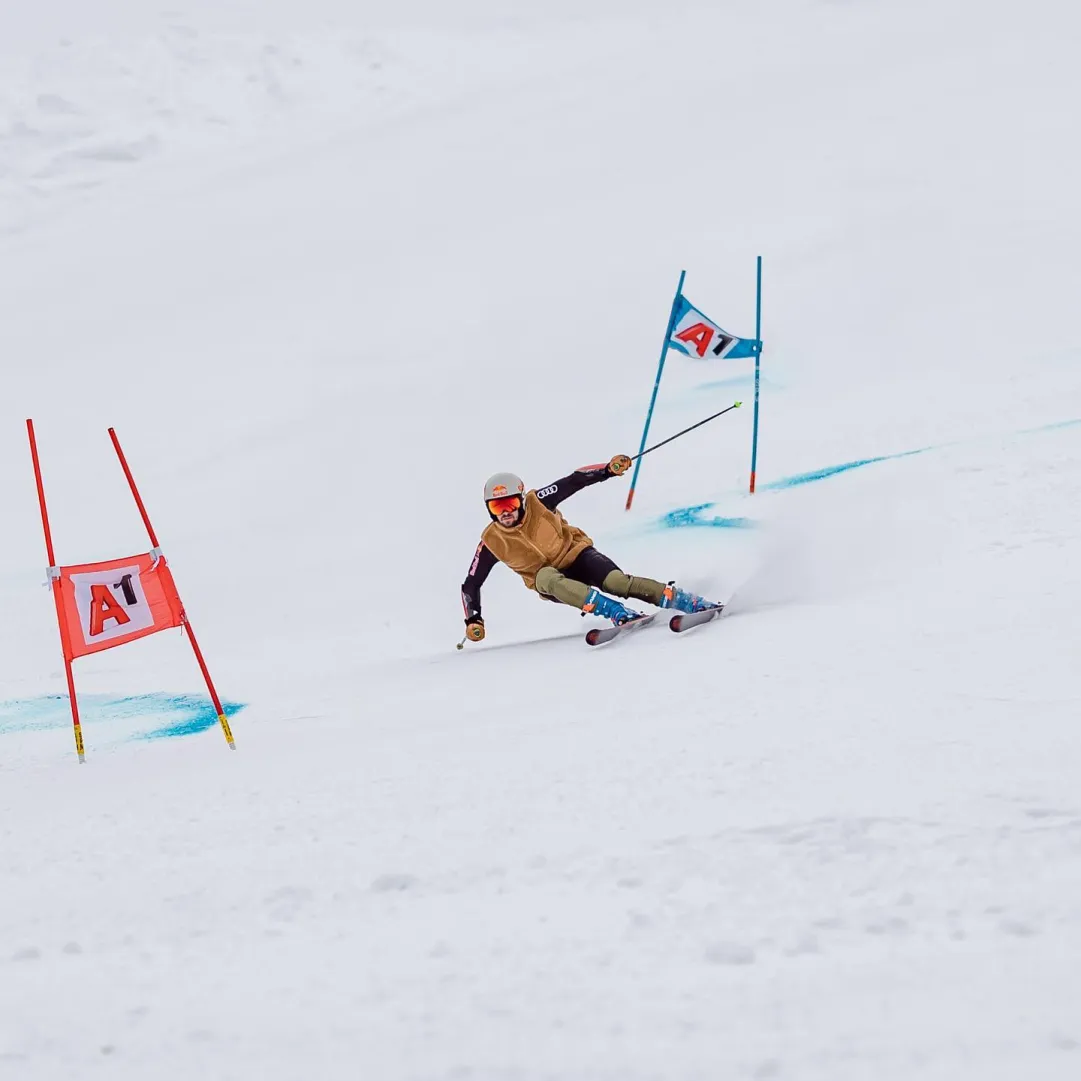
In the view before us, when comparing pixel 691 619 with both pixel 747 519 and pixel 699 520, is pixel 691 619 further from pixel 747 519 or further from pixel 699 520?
pixel 699 520

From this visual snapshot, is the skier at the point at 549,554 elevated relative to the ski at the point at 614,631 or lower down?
elevated

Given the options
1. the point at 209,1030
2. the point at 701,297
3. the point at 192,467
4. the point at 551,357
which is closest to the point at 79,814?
the point at 209,1030

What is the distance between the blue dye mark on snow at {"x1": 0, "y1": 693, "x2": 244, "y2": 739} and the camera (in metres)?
6.11

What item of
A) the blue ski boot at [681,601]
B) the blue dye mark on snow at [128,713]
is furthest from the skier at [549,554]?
the blue dye mark on snow at [128,713]

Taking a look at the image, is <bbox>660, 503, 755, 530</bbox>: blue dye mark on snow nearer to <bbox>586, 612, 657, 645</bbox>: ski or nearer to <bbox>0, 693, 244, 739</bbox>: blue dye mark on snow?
<bbox>586, 612, 657, 645</bbox>: ski

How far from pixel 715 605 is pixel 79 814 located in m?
3.01

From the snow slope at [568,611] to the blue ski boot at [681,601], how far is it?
0.31 meters

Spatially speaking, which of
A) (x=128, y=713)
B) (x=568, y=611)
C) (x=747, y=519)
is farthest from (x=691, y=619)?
(x=128, y=713)

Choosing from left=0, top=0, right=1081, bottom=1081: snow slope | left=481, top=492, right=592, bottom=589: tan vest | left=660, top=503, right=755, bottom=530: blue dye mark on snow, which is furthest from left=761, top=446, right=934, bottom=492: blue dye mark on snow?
left=481, top=492, right=592, bottom=589: tan vest

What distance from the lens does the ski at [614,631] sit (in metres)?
5.75

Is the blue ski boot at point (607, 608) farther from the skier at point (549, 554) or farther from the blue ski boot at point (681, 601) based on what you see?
the blue ski boot at point (681, 601)

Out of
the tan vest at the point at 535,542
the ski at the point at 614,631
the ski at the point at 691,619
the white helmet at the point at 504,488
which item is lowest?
the ski at the point at 614,631

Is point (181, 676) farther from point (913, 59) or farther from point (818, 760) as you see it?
point (913, 59)

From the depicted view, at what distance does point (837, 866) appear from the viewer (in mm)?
2646
